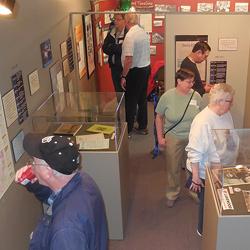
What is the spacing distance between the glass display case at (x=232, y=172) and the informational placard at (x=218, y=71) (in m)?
1.88

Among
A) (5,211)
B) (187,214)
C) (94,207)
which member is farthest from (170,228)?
(94,207)

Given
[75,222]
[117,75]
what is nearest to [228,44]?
[117,75]

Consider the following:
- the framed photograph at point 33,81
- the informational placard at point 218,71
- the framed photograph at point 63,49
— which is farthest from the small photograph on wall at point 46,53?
the informational placard at point 218,71

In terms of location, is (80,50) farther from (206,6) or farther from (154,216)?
(206,6)

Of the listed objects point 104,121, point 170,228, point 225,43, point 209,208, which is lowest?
point 170,228

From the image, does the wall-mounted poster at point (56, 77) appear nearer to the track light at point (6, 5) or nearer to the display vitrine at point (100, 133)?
the display vitrine at point (100, 133)

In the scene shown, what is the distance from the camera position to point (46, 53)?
3629 millimetres

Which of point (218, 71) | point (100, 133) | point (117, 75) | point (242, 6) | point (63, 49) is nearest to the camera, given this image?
point (100, 133)

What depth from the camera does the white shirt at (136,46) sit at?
4949mm

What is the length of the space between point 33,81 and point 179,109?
128 cm

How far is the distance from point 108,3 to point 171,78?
8.04 ft

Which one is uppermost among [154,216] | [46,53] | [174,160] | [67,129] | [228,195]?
[46,53]

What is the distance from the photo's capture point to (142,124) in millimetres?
5645

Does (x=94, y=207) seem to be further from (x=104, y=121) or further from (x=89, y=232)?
(x=104, y=121)
